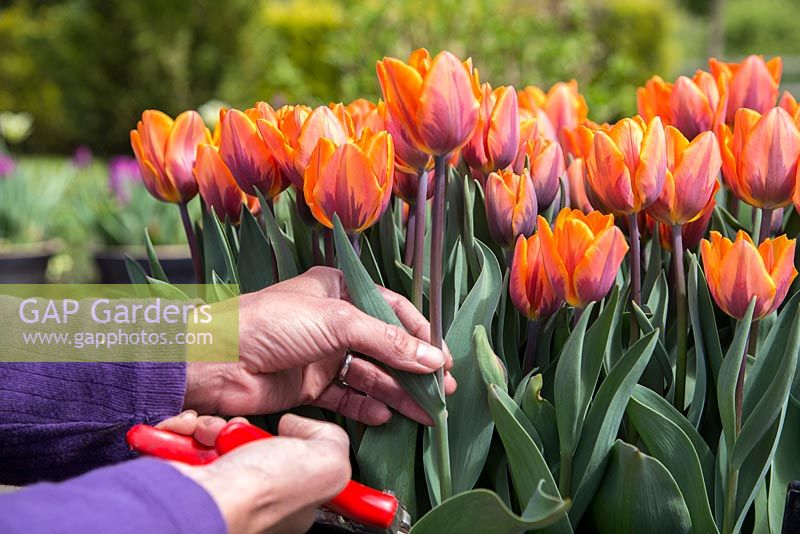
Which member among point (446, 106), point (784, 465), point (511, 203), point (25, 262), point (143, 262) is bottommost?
point (25, 262)

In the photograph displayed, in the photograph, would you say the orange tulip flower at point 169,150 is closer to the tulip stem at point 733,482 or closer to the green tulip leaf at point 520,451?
the green tulip leaf at point 520,451

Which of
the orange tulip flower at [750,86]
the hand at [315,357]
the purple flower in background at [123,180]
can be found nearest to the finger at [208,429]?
the hand at [315,357]

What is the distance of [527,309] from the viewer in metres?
0.93

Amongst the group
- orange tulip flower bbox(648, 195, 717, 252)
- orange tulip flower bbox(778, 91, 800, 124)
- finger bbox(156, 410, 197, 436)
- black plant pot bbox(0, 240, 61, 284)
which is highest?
orange tulip flower bbox(778, 91, 800, 124)

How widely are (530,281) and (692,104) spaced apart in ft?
1.54

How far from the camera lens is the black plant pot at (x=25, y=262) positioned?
401 cm

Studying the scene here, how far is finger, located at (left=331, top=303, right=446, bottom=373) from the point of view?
2.89 feet

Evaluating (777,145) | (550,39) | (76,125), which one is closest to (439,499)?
(777,145)

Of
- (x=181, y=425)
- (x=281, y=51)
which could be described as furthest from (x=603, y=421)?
(x=281, y=51)

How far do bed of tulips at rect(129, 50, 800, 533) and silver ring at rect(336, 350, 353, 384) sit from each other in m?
0.06

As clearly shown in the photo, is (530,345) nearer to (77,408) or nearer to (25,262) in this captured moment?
(77,408)

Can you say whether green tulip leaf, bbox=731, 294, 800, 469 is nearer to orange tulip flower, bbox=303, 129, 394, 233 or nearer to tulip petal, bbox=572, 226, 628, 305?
tulip petal, bbox=572, 226, 628, 305

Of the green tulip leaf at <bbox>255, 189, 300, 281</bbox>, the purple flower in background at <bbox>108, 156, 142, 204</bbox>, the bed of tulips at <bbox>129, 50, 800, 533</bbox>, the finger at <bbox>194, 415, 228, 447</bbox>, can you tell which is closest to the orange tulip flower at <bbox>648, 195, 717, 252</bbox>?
the bed of tulips at <bbox>129, 50, 800, 533</bbox>

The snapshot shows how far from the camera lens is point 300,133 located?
0.96 m
